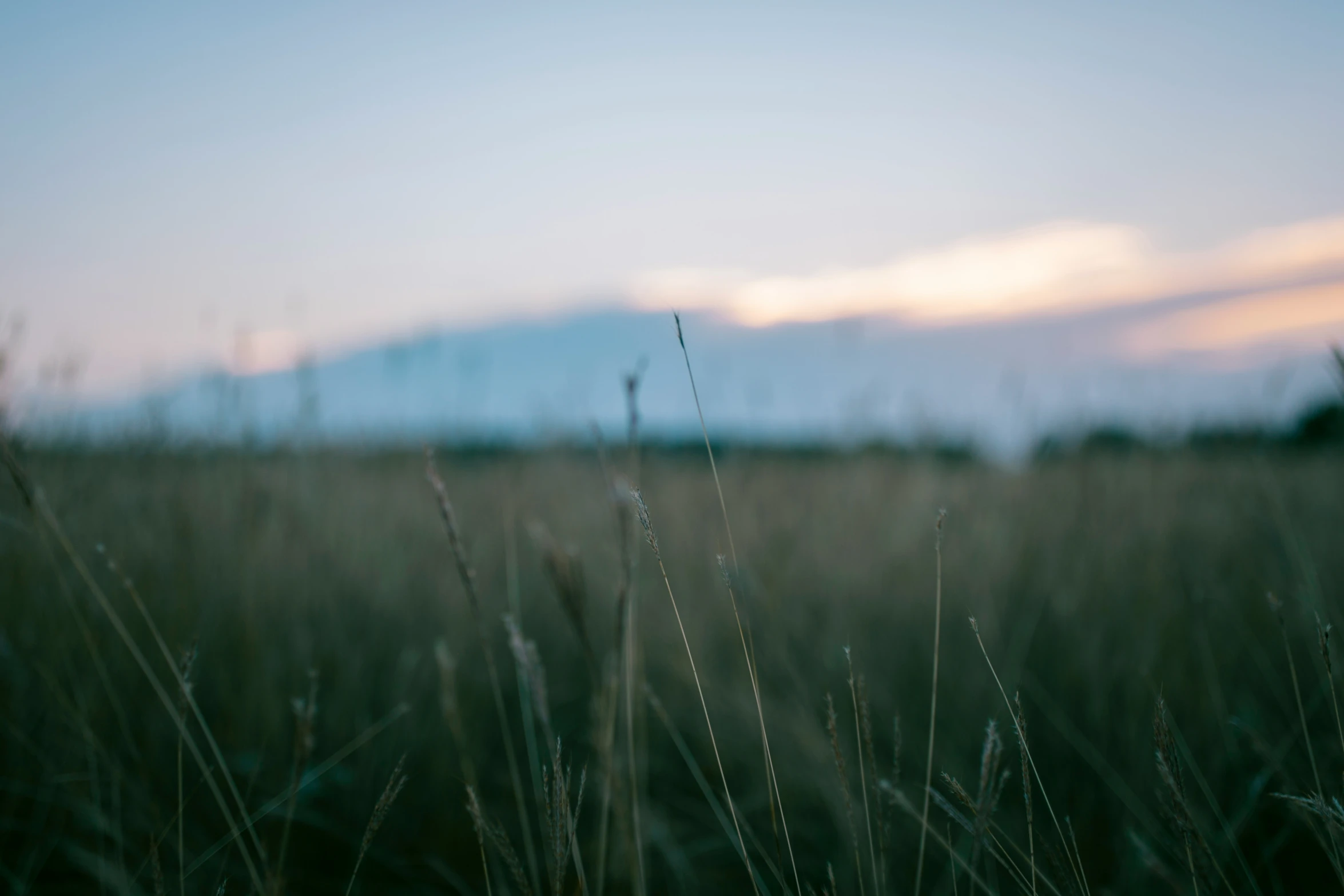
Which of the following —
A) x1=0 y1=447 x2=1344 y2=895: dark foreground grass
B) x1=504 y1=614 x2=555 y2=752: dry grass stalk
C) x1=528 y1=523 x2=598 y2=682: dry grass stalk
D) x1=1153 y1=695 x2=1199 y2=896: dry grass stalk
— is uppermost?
x1=528 y1=523 x2=598 y2=682: dry grass stalk

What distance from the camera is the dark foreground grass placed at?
3.52 ft

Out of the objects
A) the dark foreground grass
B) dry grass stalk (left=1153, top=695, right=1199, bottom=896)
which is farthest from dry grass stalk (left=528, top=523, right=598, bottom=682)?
dry grass stalk (left=1153, top=695, right=1199, bottom=896)

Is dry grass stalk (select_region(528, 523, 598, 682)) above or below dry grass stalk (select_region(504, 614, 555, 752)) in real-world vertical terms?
above

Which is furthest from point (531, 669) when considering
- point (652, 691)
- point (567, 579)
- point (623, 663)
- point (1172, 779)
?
point (1172, 779)

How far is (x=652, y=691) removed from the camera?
1.20 m

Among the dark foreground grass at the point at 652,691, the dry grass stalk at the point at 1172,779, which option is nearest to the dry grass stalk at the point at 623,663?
the dark foreground grass at the point at 652,691

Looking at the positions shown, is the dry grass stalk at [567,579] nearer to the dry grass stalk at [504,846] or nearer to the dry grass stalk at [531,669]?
the dry grass stalk at [531,669]

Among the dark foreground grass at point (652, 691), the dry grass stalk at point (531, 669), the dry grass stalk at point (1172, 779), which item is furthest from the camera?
the dark foreground grass at point (652, 691)

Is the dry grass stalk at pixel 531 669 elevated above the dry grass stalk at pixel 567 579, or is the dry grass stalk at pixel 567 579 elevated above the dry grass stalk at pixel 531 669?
the dry grass stalk at pixel 567 579

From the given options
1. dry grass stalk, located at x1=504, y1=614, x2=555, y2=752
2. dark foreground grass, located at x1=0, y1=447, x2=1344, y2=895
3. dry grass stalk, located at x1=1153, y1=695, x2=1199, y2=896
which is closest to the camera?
dry grass stalk, located at x1=1153, y1=695, x2=1199, y2=896

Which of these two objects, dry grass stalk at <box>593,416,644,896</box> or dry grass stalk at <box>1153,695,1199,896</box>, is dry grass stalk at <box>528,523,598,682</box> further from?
dry grass stalk at <box>1153,695,1199,896</box>

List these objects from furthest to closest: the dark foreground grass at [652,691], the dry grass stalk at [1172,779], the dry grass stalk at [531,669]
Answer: the dark foreground grass at [652,691] → the dry grass stalk at [531,669] → the dry grass stalk at [1172,779]

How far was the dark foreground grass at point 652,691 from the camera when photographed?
1072mm

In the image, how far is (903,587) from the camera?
2621 millimetres
